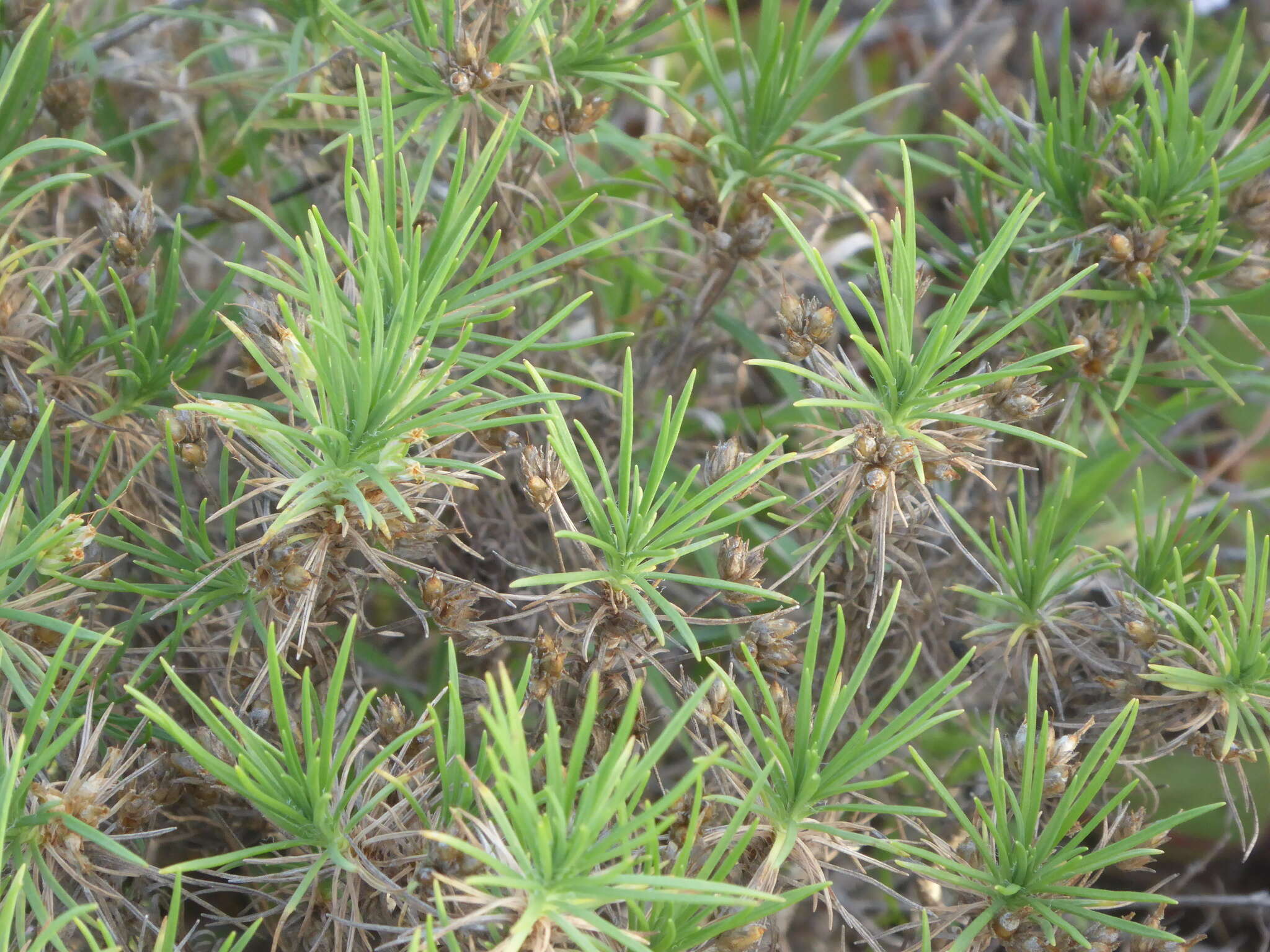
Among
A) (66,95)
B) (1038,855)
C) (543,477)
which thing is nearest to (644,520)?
(543,477)

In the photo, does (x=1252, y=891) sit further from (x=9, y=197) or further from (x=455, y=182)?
(x=9, y=197)

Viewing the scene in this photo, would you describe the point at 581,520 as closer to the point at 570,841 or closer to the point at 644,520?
the point at 644,520

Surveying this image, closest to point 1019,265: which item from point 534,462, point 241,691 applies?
point 534,462

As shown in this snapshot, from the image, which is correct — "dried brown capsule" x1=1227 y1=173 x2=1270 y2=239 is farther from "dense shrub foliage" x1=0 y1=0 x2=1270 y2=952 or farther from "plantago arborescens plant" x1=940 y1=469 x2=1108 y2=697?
"plantago arborescens plant" x1=940 y1=469 x2=1108 y2=697

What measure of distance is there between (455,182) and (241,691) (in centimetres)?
39

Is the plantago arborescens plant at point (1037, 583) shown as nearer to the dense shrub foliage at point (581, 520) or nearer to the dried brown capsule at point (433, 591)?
the dense shrub foliage at point (581, 520)

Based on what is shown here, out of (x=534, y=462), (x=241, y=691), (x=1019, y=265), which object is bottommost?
(x=241, y=691)

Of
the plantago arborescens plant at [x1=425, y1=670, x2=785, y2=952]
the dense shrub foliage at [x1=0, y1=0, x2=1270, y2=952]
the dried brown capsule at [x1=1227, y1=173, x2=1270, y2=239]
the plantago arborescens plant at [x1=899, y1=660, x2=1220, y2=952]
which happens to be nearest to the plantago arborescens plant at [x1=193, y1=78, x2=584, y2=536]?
the dense shrub foliage at [x1=0, y1=0, x2=1270, y2=952]

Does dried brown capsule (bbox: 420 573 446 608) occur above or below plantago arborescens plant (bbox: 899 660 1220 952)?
above

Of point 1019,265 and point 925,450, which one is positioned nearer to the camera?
point 925,450

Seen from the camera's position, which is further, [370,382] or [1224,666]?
[1224,666]

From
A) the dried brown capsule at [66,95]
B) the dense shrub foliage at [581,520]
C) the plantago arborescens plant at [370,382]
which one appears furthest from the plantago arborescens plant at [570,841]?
the dried brown capsule at [66,95]

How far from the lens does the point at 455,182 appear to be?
621 millimetres

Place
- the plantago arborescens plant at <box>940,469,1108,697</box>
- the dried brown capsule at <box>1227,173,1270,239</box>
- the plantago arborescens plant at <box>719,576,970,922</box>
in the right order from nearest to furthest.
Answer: the plantago arborescens plant at <box>719,576,970,922</box>
the plantago arborescens plant at <box>940,469,1108,697</box>
the dried brown capsule at <box>1227,173,1270,239</box>
